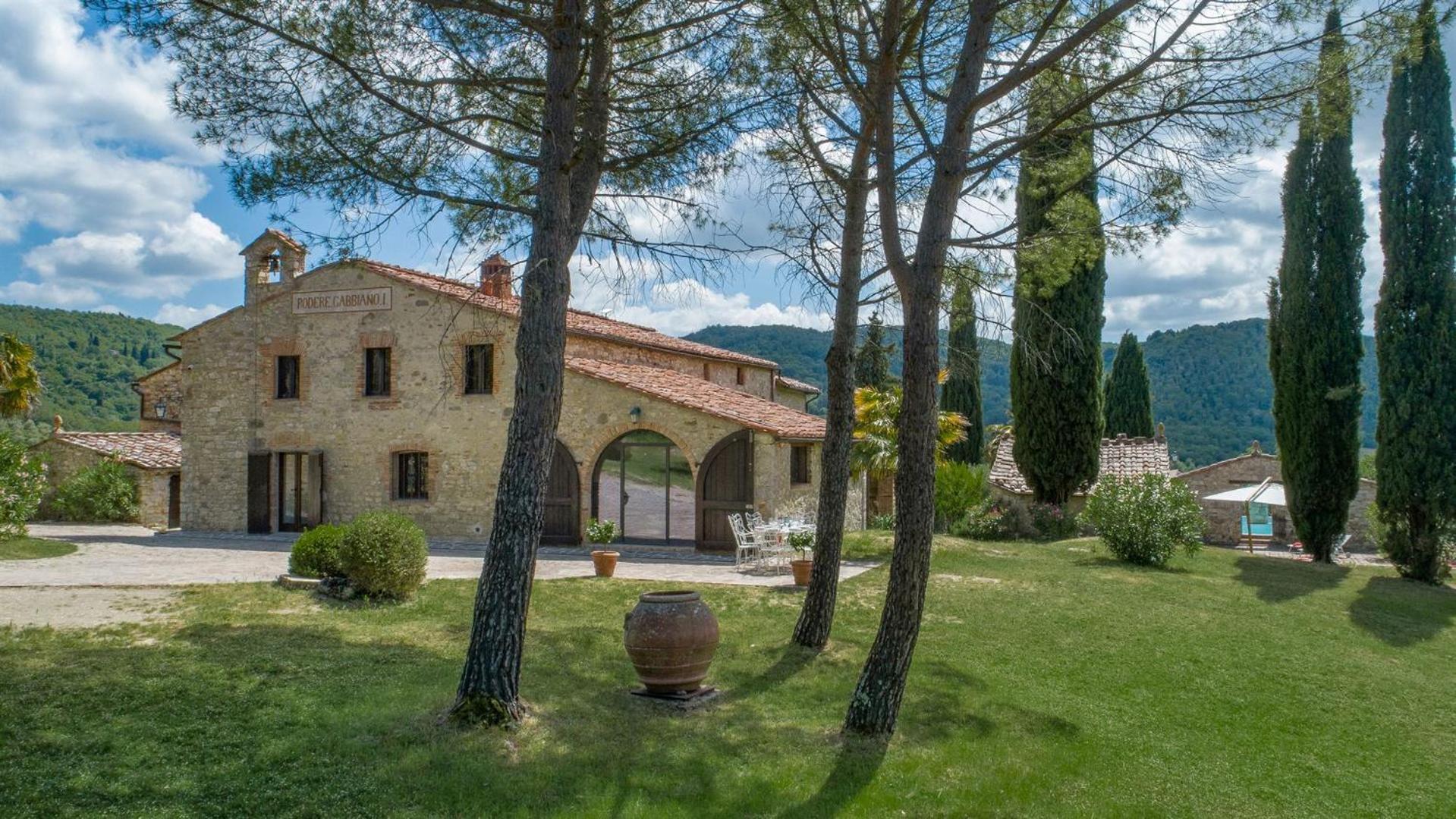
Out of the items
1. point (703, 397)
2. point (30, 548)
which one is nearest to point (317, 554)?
Answer: point (30, 548)

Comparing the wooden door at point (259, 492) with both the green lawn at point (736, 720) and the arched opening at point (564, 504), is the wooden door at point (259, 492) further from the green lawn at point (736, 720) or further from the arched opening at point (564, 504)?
the green lawn at point (736, 720)

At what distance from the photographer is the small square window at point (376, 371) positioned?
786 inches

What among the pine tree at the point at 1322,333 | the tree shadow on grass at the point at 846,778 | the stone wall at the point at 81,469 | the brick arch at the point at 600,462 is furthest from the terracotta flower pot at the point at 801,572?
the stone wall at the point at 81,469

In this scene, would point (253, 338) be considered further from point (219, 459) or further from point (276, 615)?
point (276, 615)

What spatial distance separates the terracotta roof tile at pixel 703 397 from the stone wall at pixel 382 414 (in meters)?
0.20

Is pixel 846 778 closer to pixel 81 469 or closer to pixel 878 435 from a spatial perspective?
pixel 878 435

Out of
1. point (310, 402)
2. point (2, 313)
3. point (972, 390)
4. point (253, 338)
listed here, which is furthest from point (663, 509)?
point (2, 313)

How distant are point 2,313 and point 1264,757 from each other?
52.3 metres

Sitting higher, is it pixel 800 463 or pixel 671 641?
pixel 800 463

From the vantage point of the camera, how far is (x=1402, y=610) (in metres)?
13.2

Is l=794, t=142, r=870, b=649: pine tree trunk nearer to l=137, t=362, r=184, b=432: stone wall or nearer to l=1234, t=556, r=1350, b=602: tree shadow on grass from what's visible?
l=1234, t=556, r=1350, b=602: tree shadow on grass

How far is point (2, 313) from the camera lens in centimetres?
4269

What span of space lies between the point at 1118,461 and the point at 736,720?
20.7 m

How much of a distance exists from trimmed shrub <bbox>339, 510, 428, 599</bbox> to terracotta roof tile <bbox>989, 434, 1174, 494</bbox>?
1524cm
